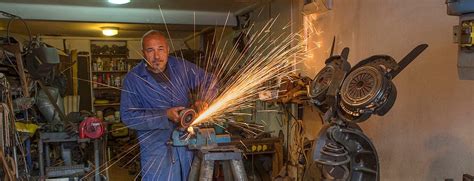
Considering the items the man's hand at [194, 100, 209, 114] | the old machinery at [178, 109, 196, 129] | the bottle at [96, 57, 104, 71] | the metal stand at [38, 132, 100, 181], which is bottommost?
the metal stand at [38, 132, 100, 181]

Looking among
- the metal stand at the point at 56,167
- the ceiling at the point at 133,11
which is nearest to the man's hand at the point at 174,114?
the metal stand at the point at 56,167

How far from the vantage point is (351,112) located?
1522mm

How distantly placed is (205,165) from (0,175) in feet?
6.48

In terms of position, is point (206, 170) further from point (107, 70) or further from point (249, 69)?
point (107, 70)

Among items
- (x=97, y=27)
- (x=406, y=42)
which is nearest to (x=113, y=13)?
(x=97, y=27)

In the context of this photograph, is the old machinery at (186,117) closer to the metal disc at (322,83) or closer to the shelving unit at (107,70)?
the metal disc at (322,83)

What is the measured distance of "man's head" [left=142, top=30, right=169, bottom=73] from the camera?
8.09ft

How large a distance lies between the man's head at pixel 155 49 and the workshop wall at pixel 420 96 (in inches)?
45.9

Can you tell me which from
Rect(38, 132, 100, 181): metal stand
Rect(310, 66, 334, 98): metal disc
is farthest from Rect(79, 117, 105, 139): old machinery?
Rect(310, 66, 334, 98): metal disc

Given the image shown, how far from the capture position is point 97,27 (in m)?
6.03

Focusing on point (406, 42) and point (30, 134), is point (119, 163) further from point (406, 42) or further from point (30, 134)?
point (406, 42)

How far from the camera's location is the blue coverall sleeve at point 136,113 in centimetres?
231

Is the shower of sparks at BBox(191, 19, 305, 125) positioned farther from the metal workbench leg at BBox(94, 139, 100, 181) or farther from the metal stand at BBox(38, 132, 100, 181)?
the metal stand at BBox(38, 132, 100, 181)

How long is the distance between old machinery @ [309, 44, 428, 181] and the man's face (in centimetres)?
112
